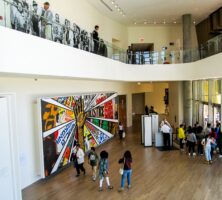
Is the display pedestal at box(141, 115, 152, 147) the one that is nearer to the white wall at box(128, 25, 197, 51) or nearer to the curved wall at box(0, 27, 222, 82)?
the curved wall at box(0, 27, 222, 82)

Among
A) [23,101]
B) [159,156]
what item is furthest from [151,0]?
[23,101]

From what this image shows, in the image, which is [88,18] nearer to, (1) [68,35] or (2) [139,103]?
(1) [68,35]

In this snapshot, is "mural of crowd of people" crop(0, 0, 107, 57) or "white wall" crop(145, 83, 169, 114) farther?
"white wall" crop(145, 83, 169, 114)

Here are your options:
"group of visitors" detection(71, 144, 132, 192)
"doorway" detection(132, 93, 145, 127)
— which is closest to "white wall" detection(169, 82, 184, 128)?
"doorway" detection(132, 93, 145, 127)

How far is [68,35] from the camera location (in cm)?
Answer: 965

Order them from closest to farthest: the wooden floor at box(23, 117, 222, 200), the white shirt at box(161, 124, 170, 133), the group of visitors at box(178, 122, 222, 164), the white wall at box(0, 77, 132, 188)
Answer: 1. the wooden floor at box(23, 117, 222, 200)
2. the white wall at box(0, 77, 132, 188)
3. the group of visitors at box(178, 122, 222, 164)
4. the white shirt at box(161, 124, 170, 133)

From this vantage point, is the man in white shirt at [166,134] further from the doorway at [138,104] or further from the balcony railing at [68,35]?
the doorway at [138,104]

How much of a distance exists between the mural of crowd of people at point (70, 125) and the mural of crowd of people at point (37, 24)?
7.85ft

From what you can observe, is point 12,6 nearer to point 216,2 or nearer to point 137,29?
point 216,2

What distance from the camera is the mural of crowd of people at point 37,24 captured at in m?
6.41

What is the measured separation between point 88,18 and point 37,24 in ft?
26.7

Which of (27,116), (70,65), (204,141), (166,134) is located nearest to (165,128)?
(166,134)

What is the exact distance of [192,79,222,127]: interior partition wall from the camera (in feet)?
45.6

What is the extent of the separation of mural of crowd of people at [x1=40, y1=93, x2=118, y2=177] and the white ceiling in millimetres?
5627
